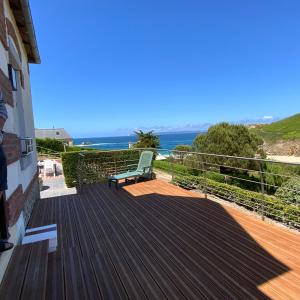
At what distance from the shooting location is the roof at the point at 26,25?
12.8 feet

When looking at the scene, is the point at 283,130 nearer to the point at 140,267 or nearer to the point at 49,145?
the point at 49,145

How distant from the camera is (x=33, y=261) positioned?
2207 millimetres

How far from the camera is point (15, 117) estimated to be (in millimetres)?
3678

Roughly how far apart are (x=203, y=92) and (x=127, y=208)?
52.7m

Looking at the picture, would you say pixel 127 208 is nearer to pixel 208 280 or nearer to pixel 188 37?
pixel 208 280

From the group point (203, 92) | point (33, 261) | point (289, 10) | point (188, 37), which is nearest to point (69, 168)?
point (33, 261)

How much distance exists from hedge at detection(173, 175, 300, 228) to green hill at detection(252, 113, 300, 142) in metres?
36.4

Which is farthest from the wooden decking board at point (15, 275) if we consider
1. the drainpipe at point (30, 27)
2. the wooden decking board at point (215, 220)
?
the drainpipe at point (30, 27)

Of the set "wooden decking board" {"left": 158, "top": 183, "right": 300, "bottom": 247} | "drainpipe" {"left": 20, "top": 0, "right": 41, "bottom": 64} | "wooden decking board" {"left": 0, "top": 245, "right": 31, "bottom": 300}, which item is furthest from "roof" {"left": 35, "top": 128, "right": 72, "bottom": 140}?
"wooden decking board" {"left": 0, "top": 245, "right": 31, "bottom": 300}

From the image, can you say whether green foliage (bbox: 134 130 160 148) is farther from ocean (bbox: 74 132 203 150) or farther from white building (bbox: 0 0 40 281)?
ocean (bbox: 74 132 203 150)

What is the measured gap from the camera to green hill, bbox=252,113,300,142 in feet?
127

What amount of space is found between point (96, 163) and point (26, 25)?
495cm

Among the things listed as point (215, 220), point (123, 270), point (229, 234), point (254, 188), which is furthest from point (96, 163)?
point (254, 188)

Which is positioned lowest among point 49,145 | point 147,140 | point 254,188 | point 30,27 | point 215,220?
point 254,188
